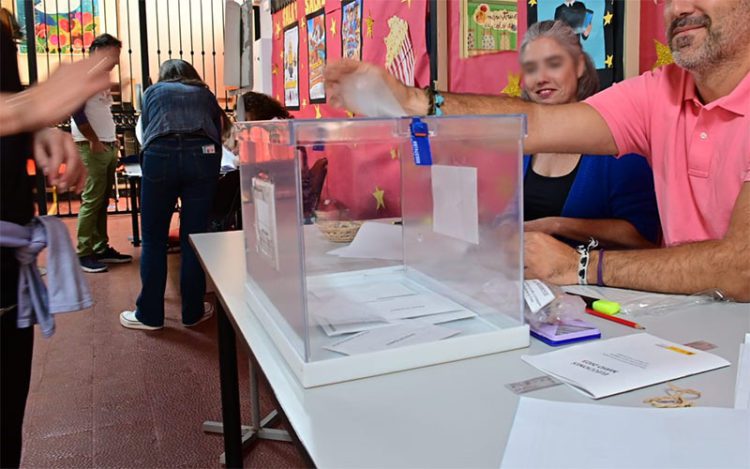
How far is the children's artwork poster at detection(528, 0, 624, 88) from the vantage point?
2.02 m

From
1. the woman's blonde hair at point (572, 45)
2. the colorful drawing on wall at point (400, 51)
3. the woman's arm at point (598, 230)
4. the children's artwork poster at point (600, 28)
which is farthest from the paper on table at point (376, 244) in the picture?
the colorful drawing on wall at point (400, 51)

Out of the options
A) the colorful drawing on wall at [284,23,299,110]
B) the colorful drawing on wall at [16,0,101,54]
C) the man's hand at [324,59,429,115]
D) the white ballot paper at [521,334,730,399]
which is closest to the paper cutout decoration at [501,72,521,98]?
the man's hand at [324,59,429,115]

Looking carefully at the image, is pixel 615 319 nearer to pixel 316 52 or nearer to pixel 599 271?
pixel 599 271

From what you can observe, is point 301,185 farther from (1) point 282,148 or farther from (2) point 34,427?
(2) point 34,427

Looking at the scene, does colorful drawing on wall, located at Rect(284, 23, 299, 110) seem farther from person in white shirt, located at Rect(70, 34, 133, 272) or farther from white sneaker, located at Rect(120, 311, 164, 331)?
white sneaker, located at Rect(120, 311, 164, 331)

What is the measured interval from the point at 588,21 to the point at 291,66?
3.54 m

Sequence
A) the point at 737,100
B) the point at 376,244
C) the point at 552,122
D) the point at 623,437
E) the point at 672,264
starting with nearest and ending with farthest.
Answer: the point at 623,437 → the point at 672,264 → the point at 737,100 → the point at 376,244 → the point at 552,122

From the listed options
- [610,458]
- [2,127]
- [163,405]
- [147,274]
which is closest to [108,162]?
[147,274]

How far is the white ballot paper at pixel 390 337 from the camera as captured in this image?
2.83ft

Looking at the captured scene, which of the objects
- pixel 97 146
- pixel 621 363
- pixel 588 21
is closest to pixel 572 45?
pixel 588 21

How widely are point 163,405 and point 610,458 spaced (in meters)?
2.16

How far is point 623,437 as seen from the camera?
67 cm

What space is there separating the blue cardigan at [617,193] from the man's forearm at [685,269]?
642 millimetres

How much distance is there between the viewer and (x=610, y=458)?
63 centimetres
